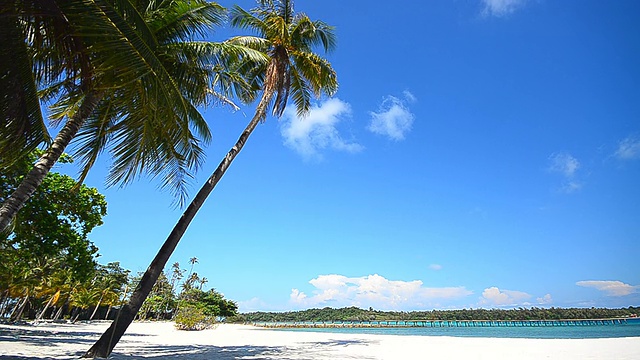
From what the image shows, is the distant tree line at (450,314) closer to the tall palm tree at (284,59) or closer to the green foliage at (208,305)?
the green foliage at (208,305)

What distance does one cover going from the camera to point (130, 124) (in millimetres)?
5195

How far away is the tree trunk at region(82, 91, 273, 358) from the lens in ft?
22.6

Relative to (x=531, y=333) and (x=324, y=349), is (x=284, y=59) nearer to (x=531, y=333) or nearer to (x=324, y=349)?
(x=324, y=349)

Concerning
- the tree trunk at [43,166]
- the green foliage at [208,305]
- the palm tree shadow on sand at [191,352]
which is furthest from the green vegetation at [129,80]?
the green foliage at [208,305]

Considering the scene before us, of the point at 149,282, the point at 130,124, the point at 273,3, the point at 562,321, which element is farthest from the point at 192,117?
the point at 562,321

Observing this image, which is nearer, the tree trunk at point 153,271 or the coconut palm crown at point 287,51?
the tree trunk at point 153,271

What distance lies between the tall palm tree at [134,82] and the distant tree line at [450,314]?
88.2 meters

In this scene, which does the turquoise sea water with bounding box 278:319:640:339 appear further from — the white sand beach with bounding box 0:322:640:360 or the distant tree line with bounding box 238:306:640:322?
the distant tree line with bounding box 238:306:640:322

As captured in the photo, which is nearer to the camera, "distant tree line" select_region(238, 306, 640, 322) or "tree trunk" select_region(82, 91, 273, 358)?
"tree trunk" select_region(82, 91, 273, 358)

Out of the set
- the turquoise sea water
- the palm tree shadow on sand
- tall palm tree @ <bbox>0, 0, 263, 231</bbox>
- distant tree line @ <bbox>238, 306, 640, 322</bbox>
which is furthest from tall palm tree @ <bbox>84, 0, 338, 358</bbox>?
distant tree line @ <bbox>238, 306, 640, 322</bbox>

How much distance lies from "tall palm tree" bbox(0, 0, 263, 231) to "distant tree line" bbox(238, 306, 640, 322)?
8819cm

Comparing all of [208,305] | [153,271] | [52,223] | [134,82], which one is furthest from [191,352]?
[208,305]

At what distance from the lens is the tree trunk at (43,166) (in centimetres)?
502

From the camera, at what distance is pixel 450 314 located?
91.7 metres
